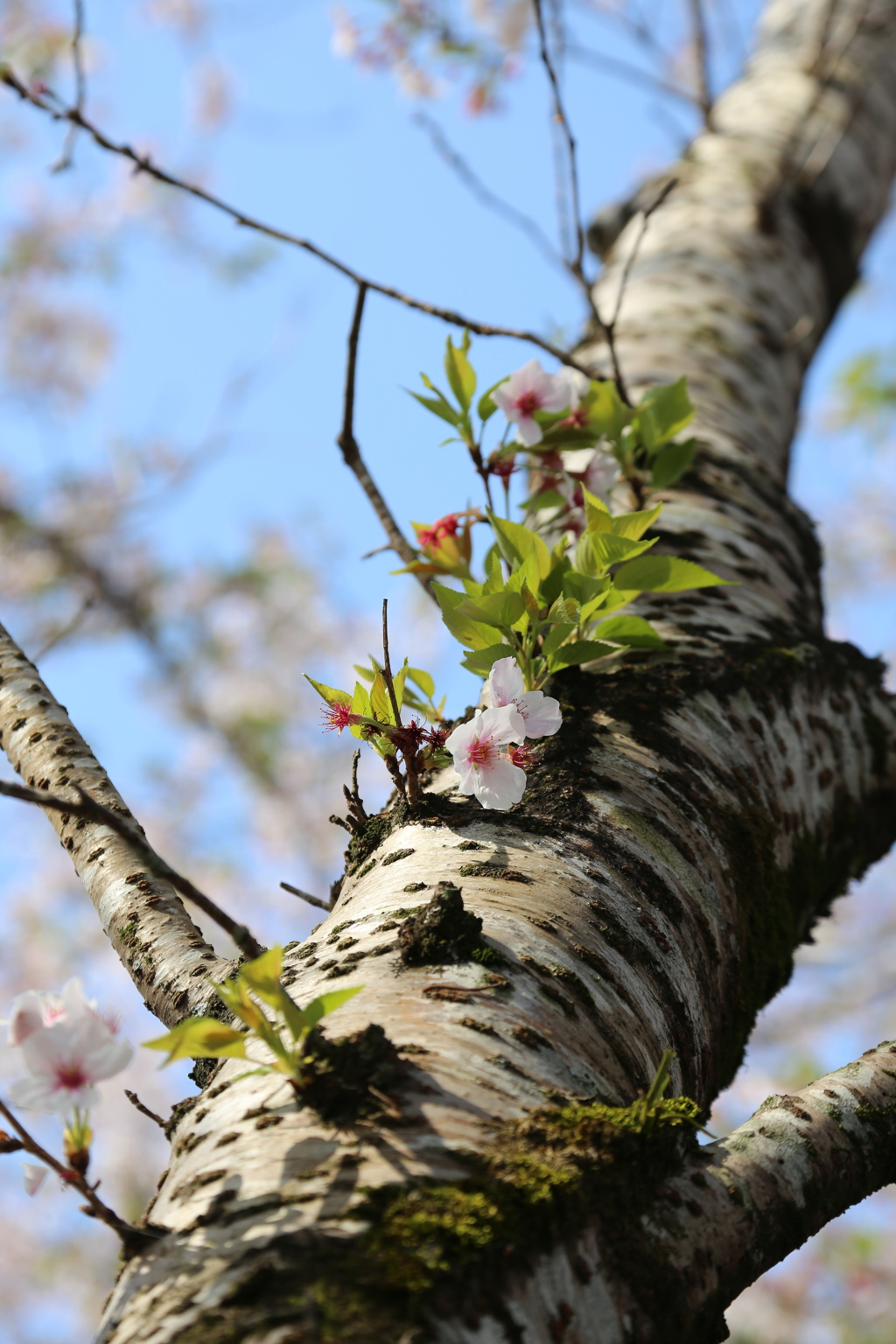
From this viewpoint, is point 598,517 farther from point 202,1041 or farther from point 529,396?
point 202,1041

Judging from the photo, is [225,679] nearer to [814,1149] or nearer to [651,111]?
[651,111]

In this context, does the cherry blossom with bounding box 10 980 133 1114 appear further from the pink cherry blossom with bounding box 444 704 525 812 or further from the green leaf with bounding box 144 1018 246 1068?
the pink cherry blossom with bounding box 444 704 525 812

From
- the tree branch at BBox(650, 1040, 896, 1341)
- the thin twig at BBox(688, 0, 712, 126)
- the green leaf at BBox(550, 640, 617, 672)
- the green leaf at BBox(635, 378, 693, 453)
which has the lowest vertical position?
the tree branch at BBox(650, 1040, 896, 1341)

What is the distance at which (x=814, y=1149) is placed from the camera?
2.53 feet

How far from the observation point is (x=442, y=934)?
30.7 inches

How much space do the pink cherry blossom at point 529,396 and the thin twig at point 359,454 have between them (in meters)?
0.23

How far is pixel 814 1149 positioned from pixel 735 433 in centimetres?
146

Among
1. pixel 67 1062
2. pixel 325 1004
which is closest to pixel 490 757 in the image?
pixel 325 1004

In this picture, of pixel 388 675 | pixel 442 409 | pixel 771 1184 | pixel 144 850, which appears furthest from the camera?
pixel 442 409

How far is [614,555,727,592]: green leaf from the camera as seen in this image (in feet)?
3.62

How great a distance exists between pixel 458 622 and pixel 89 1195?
628mm

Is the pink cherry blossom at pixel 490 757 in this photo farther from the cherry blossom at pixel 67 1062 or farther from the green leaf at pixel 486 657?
the cherry blossom at pixel 67 1062

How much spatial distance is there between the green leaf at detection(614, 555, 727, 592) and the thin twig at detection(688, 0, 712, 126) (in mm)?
2513

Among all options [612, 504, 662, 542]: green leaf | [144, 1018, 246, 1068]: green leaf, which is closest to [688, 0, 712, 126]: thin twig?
[612, 504, 662, 542]: green leaf
